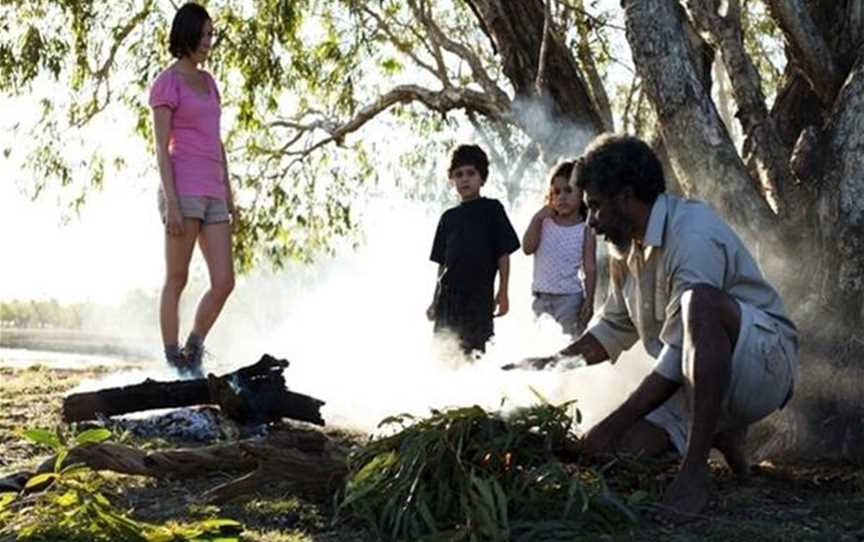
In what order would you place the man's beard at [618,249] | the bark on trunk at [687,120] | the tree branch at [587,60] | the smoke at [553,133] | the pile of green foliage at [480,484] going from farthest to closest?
the tree branch at [587,60] < the smoke at [553,133] < the bark on trunk at [687,120] < the man's beard at [618,249] < the pile of green foliage at [480,484]

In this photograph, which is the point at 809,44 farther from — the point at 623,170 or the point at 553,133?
the point at 553,133

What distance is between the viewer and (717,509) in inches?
165

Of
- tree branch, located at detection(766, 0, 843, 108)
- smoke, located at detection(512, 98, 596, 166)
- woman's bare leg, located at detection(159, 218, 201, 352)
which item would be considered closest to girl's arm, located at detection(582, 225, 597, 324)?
tree branch, located at detection(766, 0, 843, 108)

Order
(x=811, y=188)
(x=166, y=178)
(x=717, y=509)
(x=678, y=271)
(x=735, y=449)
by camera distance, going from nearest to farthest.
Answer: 1. (x=717, y=509)
2. (x=678, y=271)
3. (x=735, y=449)
4. (x=811, y=188)
5. (x=166, y=178)

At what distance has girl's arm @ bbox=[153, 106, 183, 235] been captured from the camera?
6.79 metres

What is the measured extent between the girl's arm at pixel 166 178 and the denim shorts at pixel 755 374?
289cm

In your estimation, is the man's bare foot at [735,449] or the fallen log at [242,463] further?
the man's bare foot at [735,449]

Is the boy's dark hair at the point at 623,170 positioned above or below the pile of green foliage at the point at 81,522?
above

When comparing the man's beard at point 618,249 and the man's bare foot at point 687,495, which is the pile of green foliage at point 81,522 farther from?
the man's beard at point 618,249

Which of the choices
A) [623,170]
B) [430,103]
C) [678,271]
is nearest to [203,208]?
[623,170]

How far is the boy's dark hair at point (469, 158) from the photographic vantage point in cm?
716

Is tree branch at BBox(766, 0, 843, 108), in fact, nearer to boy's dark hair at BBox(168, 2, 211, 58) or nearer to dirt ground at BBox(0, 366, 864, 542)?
dirt ground at BBox(0, 366, 864, 542)

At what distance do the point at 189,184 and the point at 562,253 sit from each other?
71.0 inches

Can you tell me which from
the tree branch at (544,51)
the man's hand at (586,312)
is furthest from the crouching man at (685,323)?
the tree branch at (544,51)
